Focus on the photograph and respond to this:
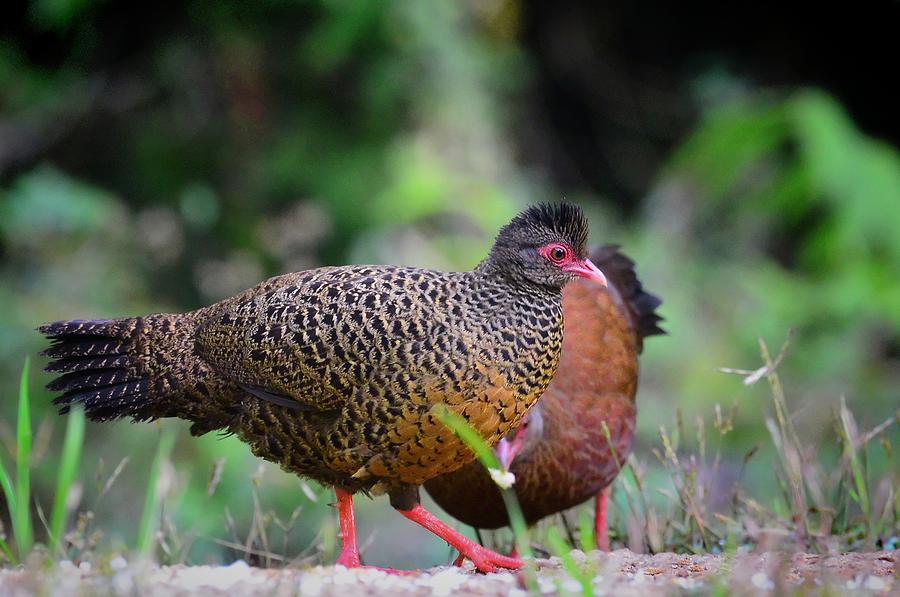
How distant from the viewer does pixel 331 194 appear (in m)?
7.15

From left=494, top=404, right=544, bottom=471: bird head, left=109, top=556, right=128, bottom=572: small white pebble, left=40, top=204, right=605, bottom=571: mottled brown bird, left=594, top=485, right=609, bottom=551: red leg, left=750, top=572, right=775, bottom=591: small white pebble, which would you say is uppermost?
left=40, top=204, right=605, bottom=571: mottled brown bird

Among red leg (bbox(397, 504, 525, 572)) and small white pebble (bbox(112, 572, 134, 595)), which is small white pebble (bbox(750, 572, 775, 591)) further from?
small white pebble (bbox(112, 572, 134, 595))

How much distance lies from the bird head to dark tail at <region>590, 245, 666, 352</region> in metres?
1.02

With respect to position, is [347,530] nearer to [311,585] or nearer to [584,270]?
[311,585]

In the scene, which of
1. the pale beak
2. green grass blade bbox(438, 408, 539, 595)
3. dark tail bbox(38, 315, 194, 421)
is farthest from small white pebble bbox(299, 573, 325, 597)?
the pale beak

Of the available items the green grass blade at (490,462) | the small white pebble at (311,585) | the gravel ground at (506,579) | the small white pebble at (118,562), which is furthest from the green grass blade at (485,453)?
the small white pebble at (118,562)

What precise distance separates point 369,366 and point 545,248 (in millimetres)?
667

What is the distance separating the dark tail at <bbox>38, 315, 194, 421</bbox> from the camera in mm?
3572

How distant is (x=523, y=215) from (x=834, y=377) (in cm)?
502

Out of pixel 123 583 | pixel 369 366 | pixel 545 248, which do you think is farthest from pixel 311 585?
pixel 545 248

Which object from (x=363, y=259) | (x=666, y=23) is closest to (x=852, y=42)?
(x=666, y=23)

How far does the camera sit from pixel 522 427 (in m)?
3.90

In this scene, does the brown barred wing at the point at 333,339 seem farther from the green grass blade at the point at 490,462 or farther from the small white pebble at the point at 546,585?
the small white pebble at the point at 546,585

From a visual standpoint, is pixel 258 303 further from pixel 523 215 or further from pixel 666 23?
pixel 666 23
